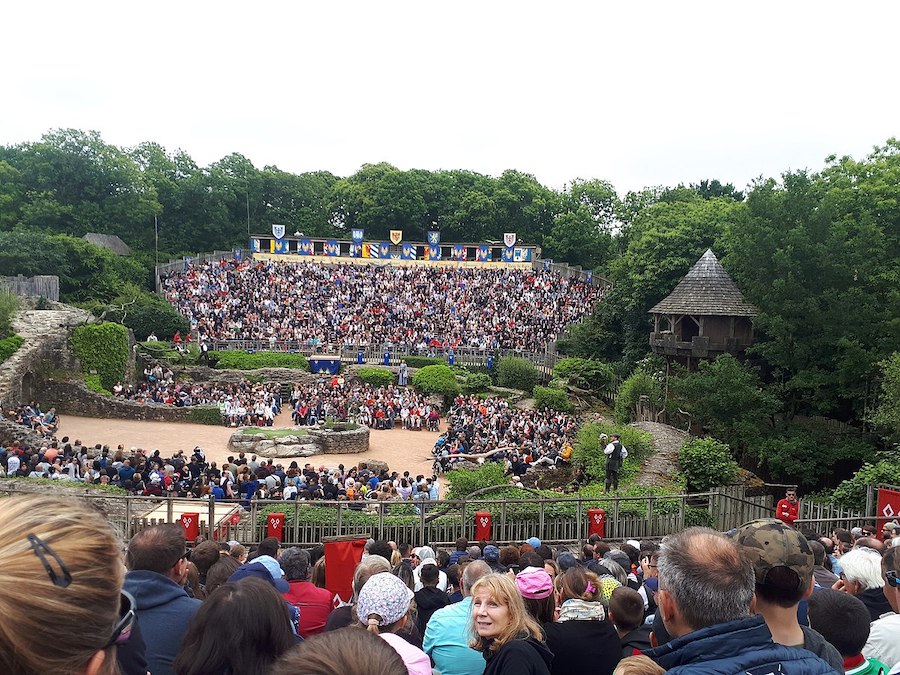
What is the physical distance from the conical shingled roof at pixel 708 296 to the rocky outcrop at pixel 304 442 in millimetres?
14324

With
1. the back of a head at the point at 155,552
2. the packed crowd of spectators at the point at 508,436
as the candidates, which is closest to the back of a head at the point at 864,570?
the back of a head at the point at 155,552

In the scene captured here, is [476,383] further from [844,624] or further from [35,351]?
[844,624]

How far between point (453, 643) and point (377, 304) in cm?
4179

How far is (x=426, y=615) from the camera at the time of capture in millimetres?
5805

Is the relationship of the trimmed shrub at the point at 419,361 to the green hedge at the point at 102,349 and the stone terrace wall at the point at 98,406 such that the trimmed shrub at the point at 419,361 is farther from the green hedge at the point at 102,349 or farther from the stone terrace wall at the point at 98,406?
the green hedge at the point at 102,349

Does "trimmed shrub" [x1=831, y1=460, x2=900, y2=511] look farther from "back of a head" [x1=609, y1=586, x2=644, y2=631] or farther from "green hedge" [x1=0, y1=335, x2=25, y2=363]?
"green hedge" [x1=0, y1=335, x2=25, y2=363]

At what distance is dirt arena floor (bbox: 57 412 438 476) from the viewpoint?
23500mm

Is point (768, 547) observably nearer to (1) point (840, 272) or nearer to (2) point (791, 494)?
(2) point (791, 494)

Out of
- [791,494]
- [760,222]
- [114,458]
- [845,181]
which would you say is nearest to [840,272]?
[760,222]

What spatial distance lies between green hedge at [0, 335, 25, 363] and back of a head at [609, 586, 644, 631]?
1116 inches

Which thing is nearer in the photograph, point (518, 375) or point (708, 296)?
point (708, 296)

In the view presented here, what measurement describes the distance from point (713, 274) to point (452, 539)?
20.7 m

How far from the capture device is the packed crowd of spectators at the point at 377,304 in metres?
41.5

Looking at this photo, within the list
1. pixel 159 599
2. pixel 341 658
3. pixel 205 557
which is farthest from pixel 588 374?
pixel 341 658
